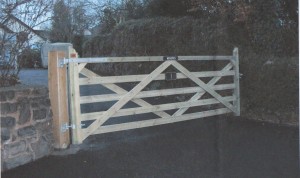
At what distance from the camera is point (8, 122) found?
6492 millimetres

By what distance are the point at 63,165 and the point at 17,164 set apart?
63 centimetres

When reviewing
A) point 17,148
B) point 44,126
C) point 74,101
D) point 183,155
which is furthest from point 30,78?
point 183,155

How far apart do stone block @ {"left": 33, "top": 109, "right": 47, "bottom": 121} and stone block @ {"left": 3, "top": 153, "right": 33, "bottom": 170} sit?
0.57 m

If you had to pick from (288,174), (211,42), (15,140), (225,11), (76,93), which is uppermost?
(225,11)

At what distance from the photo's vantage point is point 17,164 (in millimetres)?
6523

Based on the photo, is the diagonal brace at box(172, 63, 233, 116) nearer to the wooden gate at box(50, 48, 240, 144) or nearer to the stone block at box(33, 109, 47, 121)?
the wooden gate at box(50, 48, 240, 144)

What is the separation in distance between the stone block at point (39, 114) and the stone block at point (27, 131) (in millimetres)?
168

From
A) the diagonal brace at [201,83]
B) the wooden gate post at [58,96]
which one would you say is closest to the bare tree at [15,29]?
the wooden gate post at [58,96]

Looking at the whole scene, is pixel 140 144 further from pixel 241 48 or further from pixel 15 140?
pixel 241 48

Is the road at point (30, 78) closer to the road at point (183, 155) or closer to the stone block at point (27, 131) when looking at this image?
the stone block at point (27, 131)

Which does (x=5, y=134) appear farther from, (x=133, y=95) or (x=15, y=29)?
Answer: (x=133, y=95)

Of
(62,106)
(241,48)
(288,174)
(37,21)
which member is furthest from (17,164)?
(241,48)

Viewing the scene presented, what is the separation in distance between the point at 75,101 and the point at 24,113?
1.01 metres

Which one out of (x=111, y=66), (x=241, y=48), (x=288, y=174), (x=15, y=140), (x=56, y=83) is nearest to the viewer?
(x=288, y=174)
